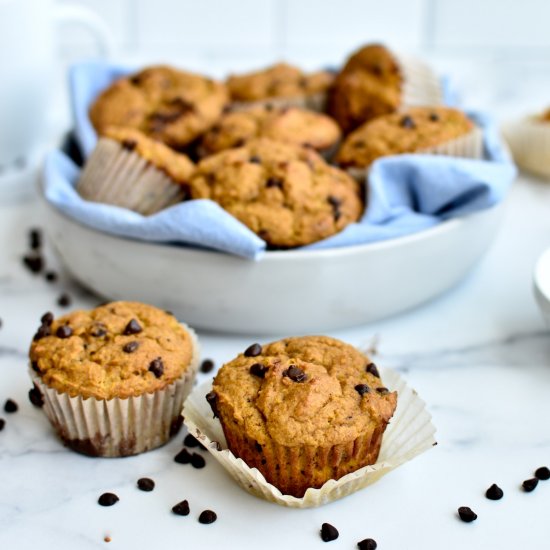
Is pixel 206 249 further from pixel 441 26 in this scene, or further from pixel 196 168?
pixel 441 26

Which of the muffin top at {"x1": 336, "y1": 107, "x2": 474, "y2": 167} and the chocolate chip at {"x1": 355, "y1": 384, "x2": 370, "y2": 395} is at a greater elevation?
the muffin top at {"x1": 336, "y1": 107, "x2": 474, "y2": 167}

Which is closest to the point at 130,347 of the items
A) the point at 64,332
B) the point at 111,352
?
the point at 111,352

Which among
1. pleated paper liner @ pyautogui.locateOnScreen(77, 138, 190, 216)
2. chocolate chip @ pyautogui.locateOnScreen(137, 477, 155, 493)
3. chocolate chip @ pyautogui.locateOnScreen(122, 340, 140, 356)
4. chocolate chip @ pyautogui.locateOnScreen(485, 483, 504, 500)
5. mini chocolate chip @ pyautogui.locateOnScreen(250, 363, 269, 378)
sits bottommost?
chocolate chip @ pyautogui.locateOnScreen(137, 477, 155, 493)

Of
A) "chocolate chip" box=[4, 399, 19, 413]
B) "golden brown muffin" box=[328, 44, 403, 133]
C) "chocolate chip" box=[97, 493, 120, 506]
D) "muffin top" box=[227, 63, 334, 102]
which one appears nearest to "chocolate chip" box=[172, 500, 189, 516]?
"chocolate chip" box=[97, 493, 120, 506]

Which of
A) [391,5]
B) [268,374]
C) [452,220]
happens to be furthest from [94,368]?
[391,5]

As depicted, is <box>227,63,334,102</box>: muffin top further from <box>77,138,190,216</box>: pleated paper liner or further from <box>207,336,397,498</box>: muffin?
<box>207,336,397,498</box>: muffin

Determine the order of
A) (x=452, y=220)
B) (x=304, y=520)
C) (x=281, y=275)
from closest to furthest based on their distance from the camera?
(x=304, y=520), (x=281, y=275), (x=452, y=220)

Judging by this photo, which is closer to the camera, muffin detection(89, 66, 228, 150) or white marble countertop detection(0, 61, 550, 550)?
white marble countertop detection(0, 61, 550, 550)

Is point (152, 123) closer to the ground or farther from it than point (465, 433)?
farther from it
